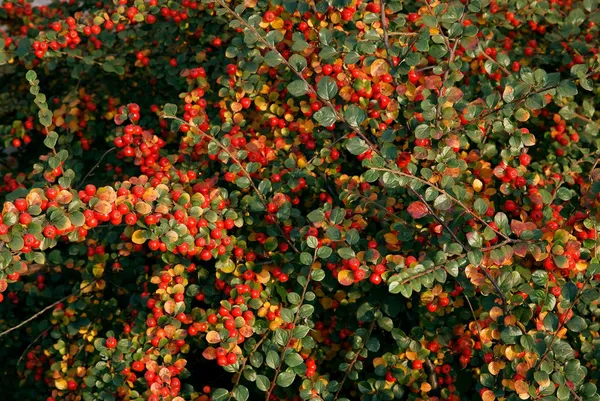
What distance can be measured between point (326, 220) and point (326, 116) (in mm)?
277

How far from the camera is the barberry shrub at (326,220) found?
5.70ft

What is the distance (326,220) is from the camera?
1.91 metres

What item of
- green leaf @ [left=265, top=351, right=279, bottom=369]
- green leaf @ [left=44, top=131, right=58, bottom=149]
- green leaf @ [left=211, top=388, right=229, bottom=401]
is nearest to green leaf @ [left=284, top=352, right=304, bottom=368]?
green leaf @ [left=265, top=351, right=279, bottom=369]

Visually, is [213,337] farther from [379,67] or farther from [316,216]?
[379,67]

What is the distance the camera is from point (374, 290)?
2084 mm

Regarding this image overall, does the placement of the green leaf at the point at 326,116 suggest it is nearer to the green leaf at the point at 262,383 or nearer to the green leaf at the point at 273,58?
the green leaf at the point at 273,58

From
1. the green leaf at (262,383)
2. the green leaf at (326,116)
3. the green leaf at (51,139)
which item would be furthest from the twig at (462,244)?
the green leaf at (51,139)

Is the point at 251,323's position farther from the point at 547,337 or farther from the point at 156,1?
the point at 156,1

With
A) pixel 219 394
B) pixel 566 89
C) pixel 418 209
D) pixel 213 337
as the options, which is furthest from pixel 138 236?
pixel 566 89

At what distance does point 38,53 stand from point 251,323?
1.31 m

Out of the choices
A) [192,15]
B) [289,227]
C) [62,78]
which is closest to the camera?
[289,227]

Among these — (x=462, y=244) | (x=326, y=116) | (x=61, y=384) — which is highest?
(x=326, y=116)

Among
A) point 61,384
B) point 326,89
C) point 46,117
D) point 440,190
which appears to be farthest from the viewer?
point 61,384

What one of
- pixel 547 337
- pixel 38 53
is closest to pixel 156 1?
pixel 38 53
